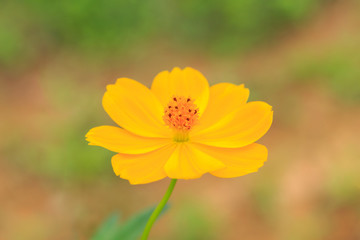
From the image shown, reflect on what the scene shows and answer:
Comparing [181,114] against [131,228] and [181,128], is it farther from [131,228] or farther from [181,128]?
[131,228]

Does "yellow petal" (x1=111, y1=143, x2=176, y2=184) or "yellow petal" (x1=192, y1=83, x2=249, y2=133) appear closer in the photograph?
"yellow petal" (x1=111, y1=143, x2=176, y2=184)

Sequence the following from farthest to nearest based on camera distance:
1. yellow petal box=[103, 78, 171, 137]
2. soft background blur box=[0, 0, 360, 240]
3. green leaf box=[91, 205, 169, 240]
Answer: soft background blur box=[0, 0, 360, 240] → green leaf box=[91, 205, 169, 240] → yellow petal box=[103, 78, 171, 137]

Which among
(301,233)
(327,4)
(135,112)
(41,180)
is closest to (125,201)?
(41,180)

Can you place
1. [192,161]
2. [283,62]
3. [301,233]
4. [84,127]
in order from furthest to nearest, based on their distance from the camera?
[283,62] < [84,127] < [301,233] < [192,161]

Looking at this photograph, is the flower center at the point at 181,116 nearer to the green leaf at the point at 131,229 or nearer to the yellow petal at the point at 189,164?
the yellow petal at the point at 189,164

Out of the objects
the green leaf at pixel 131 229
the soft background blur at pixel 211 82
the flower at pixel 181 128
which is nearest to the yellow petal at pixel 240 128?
the flower at pixel 181 128

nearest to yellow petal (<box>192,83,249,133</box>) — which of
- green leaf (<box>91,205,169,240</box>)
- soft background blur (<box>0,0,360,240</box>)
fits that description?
green leaf (<box>91,205,169,240</box>)

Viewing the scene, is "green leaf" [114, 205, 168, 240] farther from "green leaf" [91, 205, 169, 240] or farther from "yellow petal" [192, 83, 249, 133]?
"yellow petal" [192, 83, 249, 133]

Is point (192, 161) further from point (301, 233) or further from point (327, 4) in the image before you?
point (327, 4)
